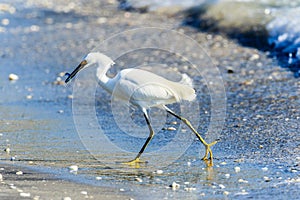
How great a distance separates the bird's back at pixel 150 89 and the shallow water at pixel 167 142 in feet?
1.67

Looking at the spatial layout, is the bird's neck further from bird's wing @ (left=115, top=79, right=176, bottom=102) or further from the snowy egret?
bird's wing @ (left=115, top=79, right=176, bottom=102)

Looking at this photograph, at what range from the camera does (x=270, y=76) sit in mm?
9641

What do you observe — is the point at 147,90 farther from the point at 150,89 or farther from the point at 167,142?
the point at 167,142

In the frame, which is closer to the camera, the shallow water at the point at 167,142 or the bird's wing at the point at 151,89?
the shallow water at the point at 167,142

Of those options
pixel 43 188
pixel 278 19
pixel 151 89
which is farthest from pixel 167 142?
pixel 278 19

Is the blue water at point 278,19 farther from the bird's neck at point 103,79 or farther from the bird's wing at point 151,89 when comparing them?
the bird's neck at point 103,79

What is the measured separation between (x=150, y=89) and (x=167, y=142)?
0.72 m

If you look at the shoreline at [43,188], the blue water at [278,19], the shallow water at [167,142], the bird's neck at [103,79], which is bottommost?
the shoreline at [43,188]

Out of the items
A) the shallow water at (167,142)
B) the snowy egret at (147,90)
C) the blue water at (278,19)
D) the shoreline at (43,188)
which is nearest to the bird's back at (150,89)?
the snowy egret at (147,90)

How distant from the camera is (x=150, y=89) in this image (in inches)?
255

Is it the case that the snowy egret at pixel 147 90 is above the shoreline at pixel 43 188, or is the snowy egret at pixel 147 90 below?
above

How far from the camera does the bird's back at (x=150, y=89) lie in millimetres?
6465

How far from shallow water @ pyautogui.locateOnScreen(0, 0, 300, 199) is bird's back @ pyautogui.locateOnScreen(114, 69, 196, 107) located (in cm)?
51

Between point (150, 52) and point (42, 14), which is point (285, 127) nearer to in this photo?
point (150, 52)
